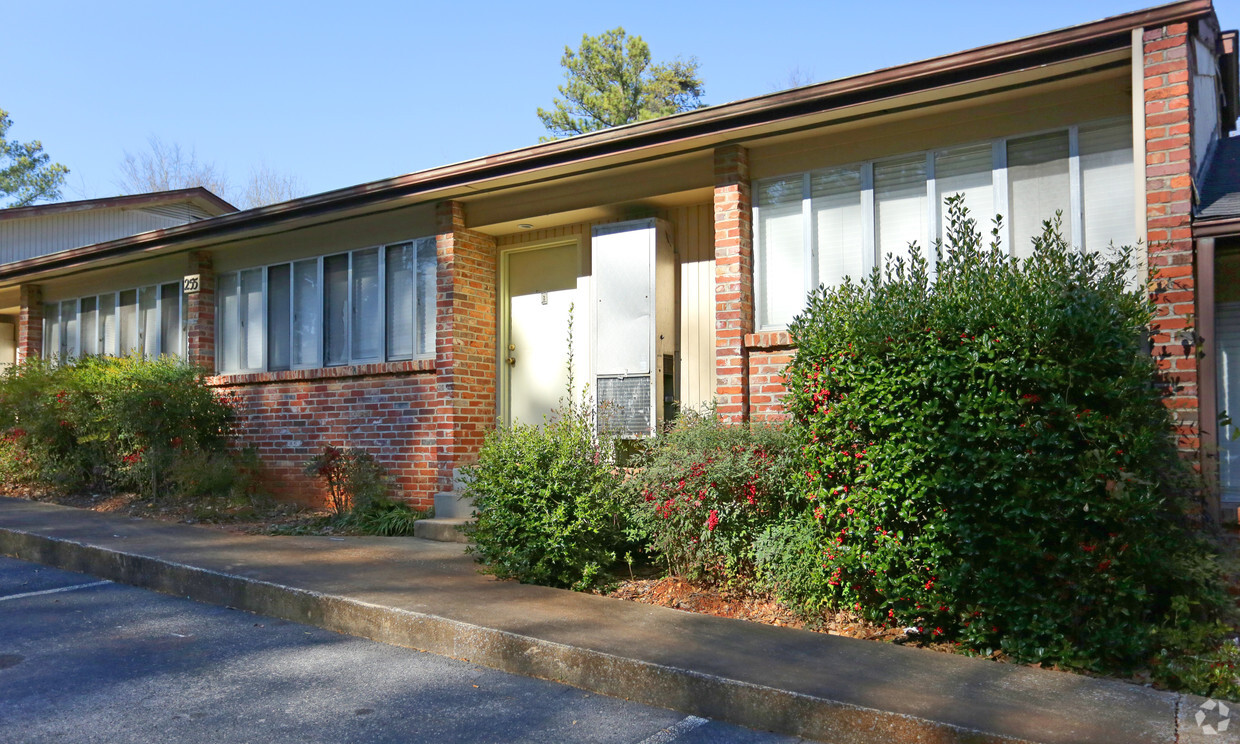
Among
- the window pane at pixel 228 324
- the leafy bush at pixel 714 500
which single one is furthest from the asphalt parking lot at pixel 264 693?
the window pane at pixel 228 324

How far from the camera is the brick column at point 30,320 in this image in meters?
14.7

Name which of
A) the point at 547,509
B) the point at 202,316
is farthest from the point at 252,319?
the point at 547,509

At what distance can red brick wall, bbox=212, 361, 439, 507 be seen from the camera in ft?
31.4

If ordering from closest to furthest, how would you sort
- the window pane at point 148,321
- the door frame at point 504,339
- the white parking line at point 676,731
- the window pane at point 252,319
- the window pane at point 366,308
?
the white parking line at point 676,731 → the door frame at point 504,339 → the window pane at point 366,308 → the window pane at point 252,319 → the window pane at point 148,321

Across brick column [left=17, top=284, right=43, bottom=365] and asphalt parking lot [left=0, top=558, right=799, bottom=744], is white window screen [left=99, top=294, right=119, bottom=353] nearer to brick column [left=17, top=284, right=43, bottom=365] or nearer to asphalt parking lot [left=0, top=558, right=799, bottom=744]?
brick column [left=17, top=284, right=43, bottom=365]

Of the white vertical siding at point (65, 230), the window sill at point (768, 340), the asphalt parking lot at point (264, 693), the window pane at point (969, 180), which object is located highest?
the white vertical siding at point (65, 230)

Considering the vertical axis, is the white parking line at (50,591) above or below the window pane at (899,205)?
below

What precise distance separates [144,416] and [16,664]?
5605 millimetres

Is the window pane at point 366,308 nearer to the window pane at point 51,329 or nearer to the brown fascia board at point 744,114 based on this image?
the brown fascia board at point 744,114

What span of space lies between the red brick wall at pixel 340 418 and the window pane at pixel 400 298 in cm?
33

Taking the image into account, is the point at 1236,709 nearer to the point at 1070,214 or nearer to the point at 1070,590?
the point at 1070,590

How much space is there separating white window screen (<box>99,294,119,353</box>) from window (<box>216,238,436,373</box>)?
256cm

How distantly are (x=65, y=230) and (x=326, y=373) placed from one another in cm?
955

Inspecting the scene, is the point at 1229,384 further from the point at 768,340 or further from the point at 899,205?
the point at 768,340
